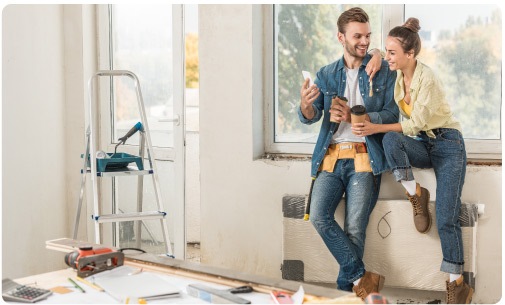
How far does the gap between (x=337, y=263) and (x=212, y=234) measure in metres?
0.80

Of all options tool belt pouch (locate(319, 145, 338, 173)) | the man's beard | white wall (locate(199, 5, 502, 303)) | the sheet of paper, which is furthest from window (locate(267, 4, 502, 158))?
the sheet of paper

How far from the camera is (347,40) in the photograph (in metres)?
3.67

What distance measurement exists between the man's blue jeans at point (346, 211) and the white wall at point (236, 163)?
0.98 feet

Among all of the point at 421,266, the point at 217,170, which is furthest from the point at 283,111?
the point at 421,266

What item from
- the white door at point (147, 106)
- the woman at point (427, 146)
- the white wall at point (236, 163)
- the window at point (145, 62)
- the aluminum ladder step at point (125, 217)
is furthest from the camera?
the window at point (145, 62)

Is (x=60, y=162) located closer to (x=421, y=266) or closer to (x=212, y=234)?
(x=212, y=234)

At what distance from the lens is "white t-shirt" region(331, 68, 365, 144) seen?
3686mm

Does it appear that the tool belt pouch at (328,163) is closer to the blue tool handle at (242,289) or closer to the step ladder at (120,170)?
the step ladder at (120,170)

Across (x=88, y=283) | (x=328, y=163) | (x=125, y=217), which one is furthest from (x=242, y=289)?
(x=125, y=217)

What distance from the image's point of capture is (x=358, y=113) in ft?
11.6

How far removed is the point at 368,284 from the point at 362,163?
1.93 feet

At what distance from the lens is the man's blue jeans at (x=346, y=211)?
3531mm

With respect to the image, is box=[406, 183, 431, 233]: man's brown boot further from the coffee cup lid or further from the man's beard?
the man's beard

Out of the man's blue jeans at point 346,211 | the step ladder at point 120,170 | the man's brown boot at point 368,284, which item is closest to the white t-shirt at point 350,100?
the man's blue jeans at point 346,211
